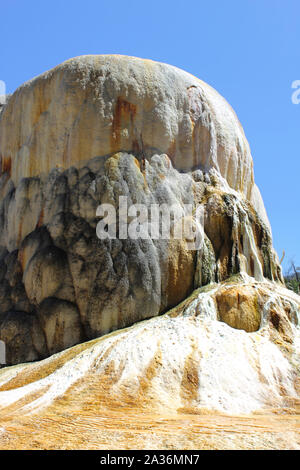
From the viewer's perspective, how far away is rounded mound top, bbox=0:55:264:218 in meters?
12.6

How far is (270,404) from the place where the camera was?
26.2 feet

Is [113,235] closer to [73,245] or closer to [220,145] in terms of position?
[73,245]

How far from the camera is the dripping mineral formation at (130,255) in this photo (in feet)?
29.0

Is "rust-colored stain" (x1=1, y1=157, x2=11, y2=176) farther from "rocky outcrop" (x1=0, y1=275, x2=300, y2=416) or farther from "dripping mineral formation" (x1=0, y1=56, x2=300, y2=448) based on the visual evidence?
"rocky outcrop" (x1=0, y1=275, x2=300, y2=416)

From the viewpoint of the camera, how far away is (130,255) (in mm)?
11469

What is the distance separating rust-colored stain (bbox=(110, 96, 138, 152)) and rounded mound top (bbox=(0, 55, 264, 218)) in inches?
1.0

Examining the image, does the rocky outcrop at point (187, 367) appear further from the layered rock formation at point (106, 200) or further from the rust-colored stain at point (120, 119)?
the rust-colored stain at point (120, 119)

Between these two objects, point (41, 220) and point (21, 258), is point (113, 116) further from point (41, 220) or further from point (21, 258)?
point (21, 258)

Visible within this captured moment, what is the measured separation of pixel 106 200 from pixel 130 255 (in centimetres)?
149

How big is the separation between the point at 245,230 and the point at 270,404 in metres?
5.30

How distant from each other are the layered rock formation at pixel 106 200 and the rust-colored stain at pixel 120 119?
0.03m

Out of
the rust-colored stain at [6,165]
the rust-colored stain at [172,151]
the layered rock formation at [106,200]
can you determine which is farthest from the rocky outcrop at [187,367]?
the rust-colored stain at [6,165]

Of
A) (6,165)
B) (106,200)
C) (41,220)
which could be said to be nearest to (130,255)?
(106,200)

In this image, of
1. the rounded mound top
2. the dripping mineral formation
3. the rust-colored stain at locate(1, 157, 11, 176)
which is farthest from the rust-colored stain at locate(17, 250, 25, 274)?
the rust-colored stain at locate(1, 157, 11, 176)
